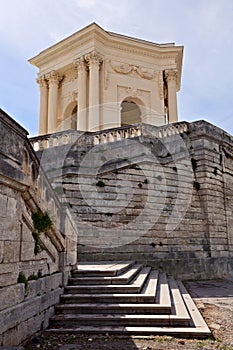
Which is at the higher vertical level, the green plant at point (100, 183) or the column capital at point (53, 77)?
the column capital at point (53, 77)

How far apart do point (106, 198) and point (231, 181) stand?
6.43 m

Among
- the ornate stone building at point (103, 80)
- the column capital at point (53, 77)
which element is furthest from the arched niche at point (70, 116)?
the column capital at point (53, 77)

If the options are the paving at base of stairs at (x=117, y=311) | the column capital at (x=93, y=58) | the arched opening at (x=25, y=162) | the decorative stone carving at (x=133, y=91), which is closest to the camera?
the arched opening at (x=25, y=162)

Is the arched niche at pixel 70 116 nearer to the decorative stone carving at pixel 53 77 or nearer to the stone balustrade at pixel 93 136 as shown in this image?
the decorative stone carving at pixel 53 77

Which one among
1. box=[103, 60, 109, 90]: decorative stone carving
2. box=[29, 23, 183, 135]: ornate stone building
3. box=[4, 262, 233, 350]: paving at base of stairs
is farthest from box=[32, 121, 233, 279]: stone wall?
box=[103, 60, 109, 90]: decorative stone carving

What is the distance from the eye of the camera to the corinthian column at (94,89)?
18.6m

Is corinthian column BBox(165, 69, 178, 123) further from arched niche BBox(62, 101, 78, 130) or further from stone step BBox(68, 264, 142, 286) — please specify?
stone step BBox(68, 264, 142, 286)

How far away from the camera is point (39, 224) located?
16.4 feet

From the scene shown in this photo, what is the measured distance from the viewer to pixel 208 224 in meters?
12.0

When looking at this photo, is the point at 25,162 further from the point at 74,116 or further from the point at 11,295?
the point at 74,116

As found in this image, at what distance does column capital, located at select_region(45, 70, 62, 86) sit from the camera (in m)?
21.0

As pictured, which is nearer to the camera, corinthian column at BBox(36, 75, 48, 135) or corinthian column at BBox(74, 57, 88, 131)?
corinthian column at BBox(74, 57, 88, 131)

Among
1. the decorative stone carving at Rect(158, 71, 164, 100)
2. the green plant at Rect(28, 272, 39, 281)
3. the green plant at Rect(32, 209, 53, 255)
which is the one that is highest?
the decorative stone carving at Rect(158, 71, 164, 100)

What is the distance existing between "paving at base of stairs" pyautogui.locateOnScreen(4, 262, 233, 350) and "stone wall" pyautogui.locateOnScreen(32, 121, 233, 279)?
3.31 m
